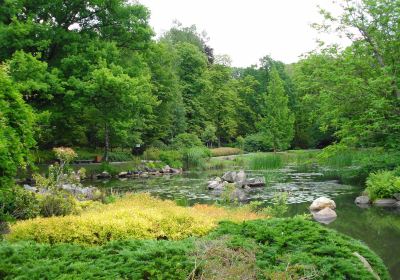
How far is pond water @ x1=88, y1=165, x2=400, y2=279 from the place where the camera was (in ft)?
33.2

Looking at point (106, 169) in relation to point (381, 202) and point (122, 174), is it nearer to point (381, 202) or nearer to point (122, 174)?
point (122, 174)

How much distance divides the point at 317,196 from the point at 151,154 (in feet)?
59.5

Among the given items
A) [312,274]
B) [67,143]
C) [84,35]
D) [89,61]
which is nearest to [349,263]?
[312,274]

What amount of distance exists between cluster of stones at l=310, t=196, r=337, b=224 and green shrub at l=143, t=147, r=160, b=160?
1903cm

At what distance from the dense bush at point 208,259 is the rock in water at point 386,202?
9.07m

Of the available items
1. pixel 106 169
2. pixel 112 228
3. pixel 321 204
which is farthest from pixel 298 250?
pixel 106 169

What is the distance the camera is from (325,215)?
42.5ft

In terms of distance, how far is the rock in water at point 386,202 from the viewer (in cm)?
1460

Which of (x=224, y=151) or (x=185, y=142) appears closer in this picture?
(x=185, y=142)

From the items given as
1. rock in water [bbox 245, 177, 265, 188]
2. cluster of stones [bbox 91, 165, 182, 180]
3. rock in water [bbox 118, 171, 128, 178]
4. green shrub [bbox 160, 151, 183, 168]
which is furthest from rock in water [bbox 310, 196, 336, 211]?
green shrub [bbox 160, 151, 183, 168]

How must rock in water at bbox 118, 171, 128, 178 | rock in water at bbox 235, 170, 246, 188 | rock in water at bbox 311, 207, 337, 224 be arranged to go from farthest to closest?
rock in water at bbox 118, 171, 128, 178 < rock in water at bbox 235, 170, 246, 188 < rock in water at bbox 311, 207, 337, 224

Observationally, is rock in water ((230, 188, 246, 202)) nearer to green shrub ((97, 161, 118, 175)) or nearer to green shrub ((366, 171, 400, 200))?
green shrub ((366, 171, 400, 200))


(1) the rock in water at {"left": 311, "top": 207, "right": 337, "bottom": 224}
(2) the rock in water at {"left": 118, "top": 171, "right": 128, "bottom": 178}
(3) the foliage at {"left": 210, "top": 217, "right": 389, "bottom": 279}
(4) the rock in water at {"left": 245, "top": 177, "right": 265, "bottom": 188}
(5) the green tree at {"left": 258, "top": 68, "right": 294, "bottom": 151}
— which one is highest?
(5) the green tree at {"left": 258, "top": 68, "right": 294, "bottom": 151}

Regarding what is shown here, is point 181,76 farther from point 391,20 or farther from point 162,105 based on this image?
point 391,20
